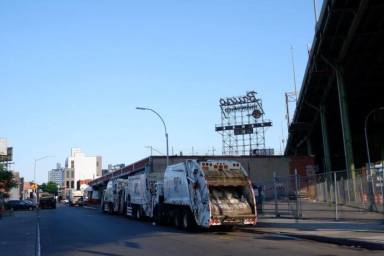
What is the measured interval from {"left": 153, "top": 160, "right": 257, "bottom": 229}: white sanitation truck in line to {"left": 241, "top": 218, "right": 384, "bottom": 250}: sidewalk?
1.09m

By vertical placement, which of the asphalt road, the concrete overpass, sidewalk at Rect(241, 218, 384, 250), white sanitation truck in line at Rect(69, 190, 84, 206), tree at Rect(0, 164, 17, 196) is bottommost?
the asphalt road

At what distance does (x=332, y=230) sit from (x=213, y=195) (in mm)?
5220

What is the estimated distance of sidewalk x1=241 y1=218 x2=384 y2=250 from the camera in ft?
53.2

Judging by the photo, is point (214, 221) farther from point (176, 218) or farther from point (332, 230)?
point (332, 230)

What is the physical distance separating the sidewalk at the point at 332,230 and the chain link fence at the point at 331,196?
110 cm

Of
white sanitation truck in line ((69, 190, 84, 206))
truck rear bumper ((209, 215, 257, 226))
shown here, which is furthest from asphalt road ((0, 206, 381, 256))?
white sanitation truck in line ((69, 190, 84, 206))

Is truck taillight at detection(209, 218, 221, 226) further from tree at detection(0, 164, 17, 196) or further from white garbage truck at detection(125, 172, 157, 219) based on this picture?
tree at detection(0, 164, 17, 196)

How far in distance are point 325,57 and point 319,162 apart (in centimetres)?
4293

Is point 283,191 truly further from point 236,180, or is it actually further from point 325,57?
point 325,57

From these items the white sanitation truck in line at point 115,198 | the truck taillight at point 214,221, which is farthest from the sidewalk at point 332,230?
the white sanitation truck in line at point 115,198

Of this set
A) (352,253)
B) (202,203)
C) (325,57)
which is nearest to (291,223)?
(202,203)

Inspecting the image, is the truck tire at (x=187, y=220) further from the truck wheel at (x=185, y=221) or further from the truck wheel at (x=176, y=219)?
the truck wheel at (x=176, y=219)

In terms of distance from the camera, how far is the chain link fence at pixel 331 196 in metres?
22.9

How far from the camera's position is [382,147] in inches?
2776
